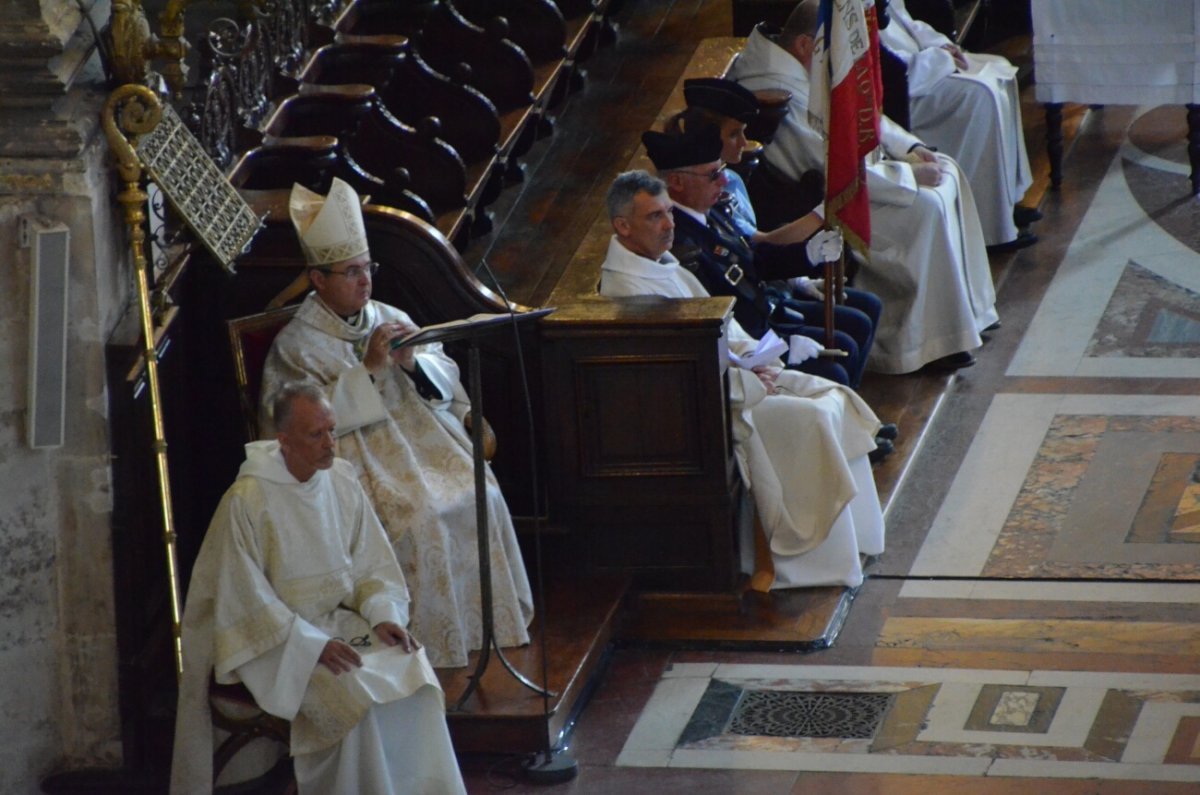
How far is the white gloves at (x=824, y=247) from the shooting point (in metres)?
8.45

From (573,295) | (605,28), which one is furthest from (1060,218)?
(573,295)

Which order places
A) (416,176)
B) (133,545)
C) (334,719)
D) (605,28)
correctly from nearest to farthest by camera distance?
(334,719), (133,545), (416,176), (605,28)

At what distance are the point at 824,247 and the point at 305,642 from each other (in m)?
3.04

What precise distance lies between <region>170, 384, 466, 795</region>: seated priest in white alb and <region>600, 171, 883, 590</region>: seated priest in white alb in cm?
169

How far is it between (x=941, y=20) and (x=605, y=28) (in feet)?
5.74

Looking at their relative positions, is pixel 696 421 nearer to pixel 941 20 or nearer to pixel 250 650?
pixel 250 650

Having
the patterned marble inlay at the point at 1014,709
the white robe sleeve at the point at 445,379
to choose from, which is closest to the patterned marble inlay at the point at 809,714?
the patterned marble inlay at the point at 1014,709

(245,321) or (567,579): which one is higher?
(245,321)

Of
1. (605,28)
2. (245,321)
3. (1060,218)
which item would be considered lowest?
(1060,218)

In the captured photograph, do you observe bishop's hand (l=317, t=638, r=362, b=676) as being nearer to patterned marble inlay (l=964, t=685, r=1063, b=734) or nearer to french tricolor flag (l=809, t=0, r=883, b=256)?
patterned marble inlay (l=964, t=685, r=1063, b=734)

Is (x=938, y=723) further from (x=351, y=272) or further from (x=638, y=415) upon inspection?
(x=351, y=272)

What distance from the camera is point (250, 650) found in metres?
6.06

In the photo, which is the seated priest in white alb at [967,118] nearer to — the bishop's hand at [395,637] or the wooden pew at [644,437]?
the wooden pew at [644,437]

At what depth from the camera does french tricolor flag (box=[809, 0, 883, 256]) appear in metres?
8.45
